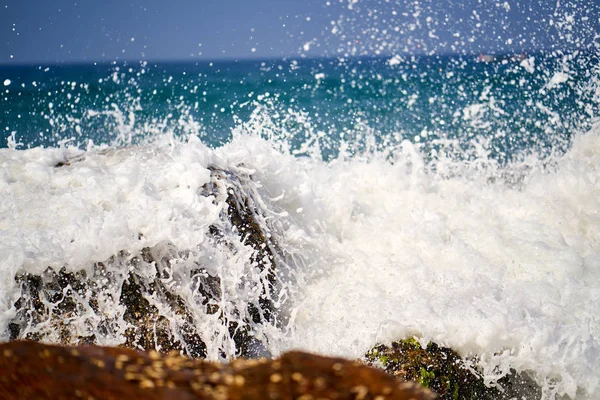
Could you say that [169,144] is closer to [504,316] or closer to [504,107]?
[504,316]

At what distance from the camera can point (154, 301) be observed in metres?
3.96

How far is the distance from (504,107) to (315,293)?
19.1 m

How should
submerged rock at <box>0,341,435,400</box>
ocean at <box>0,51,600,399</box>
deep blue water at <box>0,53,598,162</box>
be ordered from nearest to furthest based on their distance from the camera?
submerged rock at <box>0,341,435,400</box>
ocean at <box>0,51,600,399</box>
deep blue water at <box>0,53,598,162</box>

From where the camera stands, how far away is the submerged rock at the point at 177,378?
1.48 meters

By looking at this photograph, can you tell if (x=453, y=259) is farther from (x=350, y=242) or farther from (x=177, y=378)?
(x=177, y=378)

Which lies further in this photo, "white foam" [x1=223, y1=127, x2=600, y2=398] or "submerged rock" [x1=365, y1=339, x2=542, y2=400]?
"white foam" [x1=223, y1=127, x2=600, y2=398]

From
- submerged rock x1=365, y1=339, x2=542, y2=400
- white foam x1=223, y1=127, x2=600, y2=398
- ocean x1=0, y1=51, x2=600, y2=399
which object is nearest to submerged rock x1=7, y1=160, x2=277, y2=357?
ocean x1=0, y1=51, x2=600, y2=399

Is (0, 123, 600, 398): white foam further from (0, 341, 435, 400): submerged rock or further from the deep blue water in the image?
the deep blue water

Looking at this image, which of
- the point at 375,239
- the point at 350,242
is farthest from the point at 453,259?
the point at 350,242

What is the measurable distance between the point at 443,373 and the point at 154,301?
213cm

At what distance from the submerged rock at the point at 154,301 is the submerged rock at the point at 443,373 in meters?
1.05

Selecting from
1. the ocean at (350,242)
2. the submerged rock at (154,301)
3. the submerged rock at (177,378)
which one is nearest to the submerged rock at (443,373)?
the ocean at (350,242)

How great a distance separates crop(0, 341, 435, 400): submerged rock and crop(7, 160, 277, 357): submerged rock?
2089 millimetres

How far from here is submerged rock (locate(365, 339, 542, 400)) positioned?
3752 millimetres
